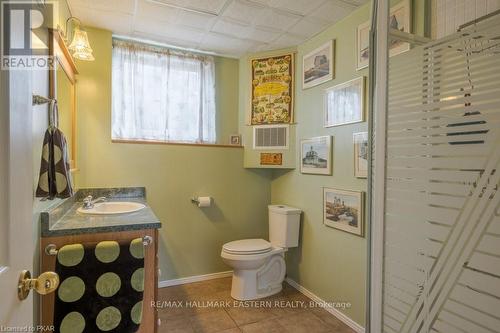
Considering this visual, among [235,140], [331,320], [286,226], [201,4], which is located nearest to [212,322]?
[331,320]

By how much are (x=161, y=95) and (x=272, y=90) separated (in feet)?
3.84

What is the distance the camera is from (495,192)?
880 mm

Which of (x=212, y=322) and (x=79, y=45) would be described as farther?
(x=212, y=322)

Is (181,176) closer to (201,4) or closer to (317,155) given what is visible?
(317,155)

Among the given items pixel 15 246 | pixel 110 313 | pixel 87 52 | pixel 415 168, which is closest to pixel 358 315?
pixel 415 168

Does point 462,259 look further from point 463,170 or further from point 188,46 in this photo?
point 188,46

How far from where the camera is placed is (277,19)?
7.77 ft

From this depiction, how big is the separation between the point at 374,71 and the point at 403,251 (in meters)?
0.74

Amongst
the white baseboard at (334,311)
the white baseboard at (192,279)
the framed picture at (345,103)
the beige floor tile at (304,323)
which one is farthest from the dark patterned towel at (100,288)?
the framed picture at (345,103)

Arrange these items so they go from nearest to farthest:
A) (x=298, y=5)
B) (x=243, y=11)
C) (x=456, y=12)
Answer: (x=456, y=12)
(x=298, y=5)
(x=243, y=11)

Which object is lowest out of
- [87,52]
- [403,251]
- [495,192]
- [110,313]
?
[110,313]

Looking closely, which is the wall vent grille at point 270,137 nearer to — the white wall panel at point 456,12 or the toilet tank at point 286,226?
the toilet tank at point 286,226

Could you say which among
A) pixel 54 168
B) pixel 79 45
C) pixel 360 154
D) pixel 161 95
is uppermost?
pixel 79 45

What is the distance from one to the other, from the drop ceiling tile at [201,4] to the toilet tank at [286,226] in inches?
73.7
